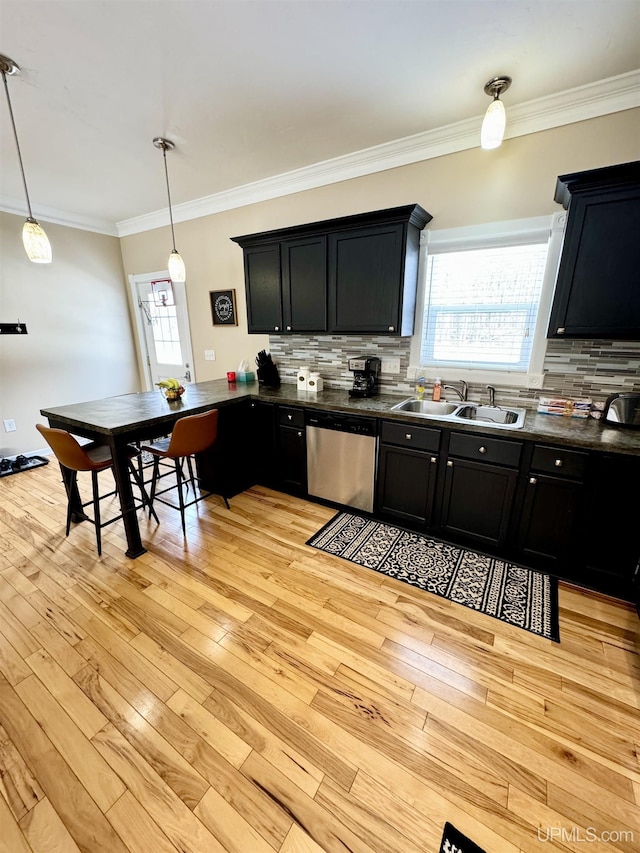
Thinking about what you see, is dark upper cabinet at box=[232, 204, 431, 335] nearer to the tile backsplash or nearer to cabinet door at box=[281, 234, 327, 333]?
cabinet door at box=[281, 234, 327, 333]

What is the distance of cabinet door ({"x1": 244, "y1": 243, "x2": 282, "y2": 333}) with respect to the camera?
3041 mm

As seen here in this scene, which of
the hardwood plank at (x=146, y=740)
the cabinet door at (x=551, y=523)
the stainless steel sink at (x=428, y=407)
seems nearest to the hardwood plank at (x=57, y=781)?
the hardwood plank at (x=146, y=740)

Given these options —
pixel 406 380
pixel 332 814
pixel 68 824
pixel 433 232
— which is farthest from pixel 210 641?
pixel 433 232

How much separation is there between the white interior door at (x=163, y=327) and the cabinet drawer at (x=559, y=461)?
12.7 feet

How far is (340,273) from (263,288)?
82cm

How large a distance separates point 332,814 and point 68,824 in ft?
2.84

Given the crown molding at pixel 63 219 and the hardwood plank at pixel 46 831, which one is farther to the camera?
the crown molding at pixel 63 219

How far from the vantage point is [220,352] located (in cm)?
407

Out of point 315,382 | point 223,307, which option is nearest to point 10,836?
point 315,382

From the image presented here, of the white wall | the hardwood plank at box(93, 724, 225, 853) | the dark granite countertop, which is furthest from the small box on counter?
the white wall

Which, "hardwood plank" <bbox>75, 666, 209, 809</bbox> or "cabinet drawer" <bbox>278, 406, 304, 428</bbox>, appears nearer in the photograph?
"hardwood plank" <bbox>75, 666, 209, 809</bbox>

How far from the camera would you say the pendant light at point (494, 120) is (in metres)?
1.65

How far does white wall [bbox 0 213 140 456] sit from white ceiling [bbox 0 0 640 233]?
1.47 meters

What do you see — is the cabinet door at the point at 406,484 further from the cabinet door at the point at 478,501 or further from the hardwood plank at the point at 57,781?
the hardwood plank at the point at 57,781
